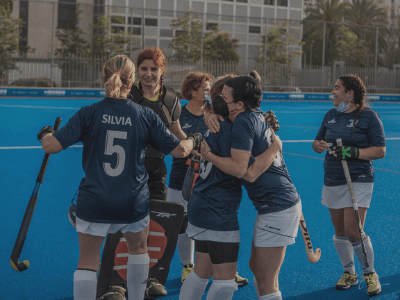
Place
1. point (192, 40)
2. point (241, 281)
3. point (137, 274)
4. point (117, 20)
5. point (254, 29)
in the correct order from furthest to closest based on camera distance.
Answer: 1. point (254, 29)
2. point (117, 20)
3. point (192, 40)
4. point (241, 281)
5. point (137, 274)

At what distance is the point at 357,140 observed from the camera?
15.0 ft

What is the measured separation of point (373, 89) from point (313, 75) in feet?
18.3

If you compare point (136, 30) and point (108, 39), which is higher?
point (136, 30)

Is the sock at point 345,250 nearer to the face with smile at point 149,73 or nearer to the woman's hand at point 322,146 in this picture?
the woman's hand at point 322,146

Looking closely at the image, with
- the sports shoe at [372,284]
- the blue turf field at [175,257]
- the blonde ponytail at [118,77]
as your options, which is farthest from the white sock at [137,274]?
the sports shoe at [372,284]

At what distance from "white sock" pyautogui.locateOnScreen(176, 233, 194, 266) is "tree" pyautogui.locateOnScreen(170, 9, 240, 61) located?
30690mm

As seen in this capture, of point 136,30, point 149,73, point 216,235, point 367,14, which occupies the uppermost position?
point 367,14

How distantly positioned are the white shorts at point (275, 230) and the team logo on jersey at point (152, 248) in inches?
45.2

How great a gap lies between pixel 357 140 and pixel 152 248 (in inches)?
82.4

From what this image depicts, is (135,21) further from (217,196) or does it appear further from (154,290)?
(217,196)

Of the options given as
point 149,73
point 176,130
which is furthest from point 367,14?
point 149,73

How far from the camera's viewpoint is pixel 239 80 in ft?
10.5

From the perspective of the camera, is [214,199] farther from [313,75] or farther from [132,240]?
[313,75]

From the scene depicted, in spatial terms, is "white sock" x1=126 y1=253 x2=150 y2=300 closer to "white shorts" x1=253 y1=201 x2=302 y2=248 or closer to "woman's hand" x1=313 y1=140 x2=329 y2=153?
"white shorts" x1=253 y1=201 x2=302 y2=248
